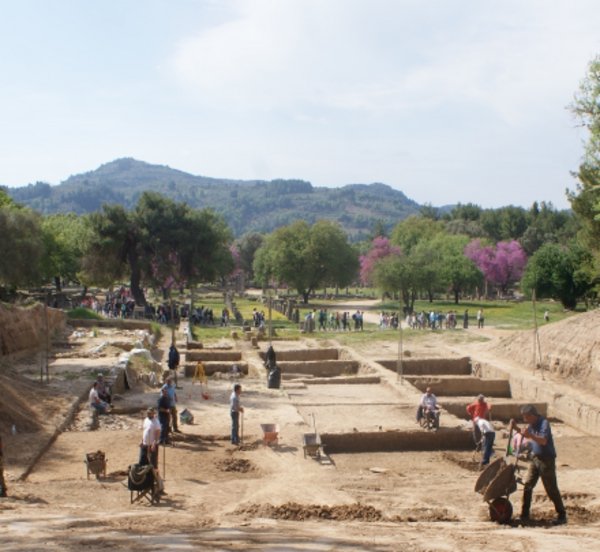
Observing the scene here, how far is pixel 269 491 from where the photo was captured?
12.2 meters

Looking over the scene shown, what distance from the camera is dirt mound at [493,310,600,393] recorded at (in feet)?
80.8

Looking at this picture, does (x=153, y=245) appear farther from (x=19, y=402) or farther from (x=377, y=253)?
(x=19, y=402)

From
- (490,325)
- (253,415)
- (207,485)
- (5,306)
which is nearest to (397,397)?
(253,415)

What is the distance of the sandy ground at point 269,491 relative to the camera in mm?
8633

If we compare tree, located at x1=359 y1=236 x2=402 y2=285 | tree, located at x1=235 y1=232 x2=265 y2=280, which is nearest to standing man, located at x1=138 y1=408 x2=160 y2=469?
tree, located at x1=359 y1=236 x2=402 y2=285

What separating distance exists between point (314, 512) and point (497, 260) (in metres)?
70.0

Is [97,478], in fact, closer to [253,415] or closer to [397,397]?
[253,415]

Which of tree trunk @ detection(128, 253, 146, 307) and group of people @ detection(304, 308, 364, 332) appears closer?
group of people @ detection(304, 308, 364, 332)

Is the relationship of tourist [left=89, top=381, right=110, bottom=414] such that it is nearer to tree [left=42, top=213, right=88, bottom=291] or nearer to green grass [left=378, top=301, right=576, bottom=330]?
green grass [left=378, top=301, right=576, bottom=330]

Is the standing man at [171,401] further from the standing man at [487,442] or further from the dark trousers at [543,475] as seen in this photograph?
the dark trousers at [543,475]

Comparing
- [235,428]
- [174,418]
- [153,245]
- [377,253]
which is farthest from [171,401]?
[377,253]

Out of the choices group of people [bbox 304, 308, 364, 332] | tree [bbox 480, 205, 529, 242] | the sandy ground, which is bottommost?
the sandy ground

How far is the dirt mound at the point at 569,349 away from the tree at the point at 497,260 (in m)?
47.0

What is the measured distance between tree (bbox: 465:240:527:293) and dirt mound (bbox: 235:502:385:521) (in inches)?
2653
